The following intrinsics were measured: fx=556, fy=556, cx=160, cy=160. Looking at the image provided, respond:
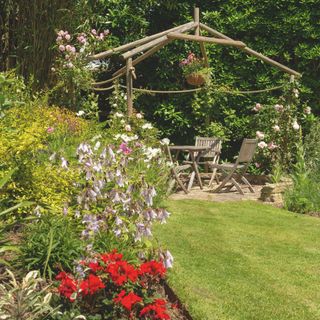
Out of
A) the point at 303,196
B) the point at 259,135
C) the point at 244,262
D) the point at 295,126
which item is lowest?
the point at 244,262

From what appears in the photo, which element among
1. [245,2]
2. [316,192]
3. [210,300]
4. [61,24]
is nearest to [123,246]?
[210,300]

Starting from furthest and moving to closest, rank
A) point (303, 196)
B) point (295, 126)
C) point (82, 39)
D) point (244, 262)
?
point (295, 126) → point (82, 39) → point (303, 196) → point (244, 262)

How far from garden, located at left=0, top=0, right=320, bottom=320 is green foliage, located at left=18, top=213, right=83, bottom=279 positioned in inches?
0.5

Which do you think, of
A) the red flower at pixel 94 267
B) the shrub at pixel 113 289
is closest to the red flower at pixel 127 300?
the shrub at pixel 113 289

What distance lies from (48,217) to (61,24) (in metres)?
6.51

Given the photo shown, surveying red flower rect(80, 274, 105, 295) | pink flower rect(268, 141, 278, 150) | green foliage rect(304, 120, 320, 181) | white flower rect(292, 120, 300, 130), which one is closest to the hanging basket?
pink flower rect(268, 141, 278, 150)

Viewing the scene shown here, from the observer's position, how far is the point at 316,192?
24.9ft

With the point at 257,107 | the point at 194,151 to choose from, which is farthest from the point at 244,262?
the point at 257,107

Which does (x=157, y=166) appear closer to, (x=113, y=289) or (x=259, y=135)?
(x=259, y=135)

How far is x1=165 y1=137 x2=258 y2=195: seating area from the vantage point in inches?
334

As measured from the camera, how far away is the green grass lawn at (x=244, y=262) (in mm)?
3758

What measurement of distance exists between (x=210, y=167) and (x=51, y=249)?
20.5 ft

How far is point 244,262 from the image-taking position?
15.8 feet

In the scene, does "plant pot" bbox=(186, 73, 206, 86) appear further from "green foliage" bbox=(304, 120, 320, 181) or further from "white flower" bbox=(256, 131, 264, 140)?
"green foliage" bbox=(304, 120, 320, 181)
